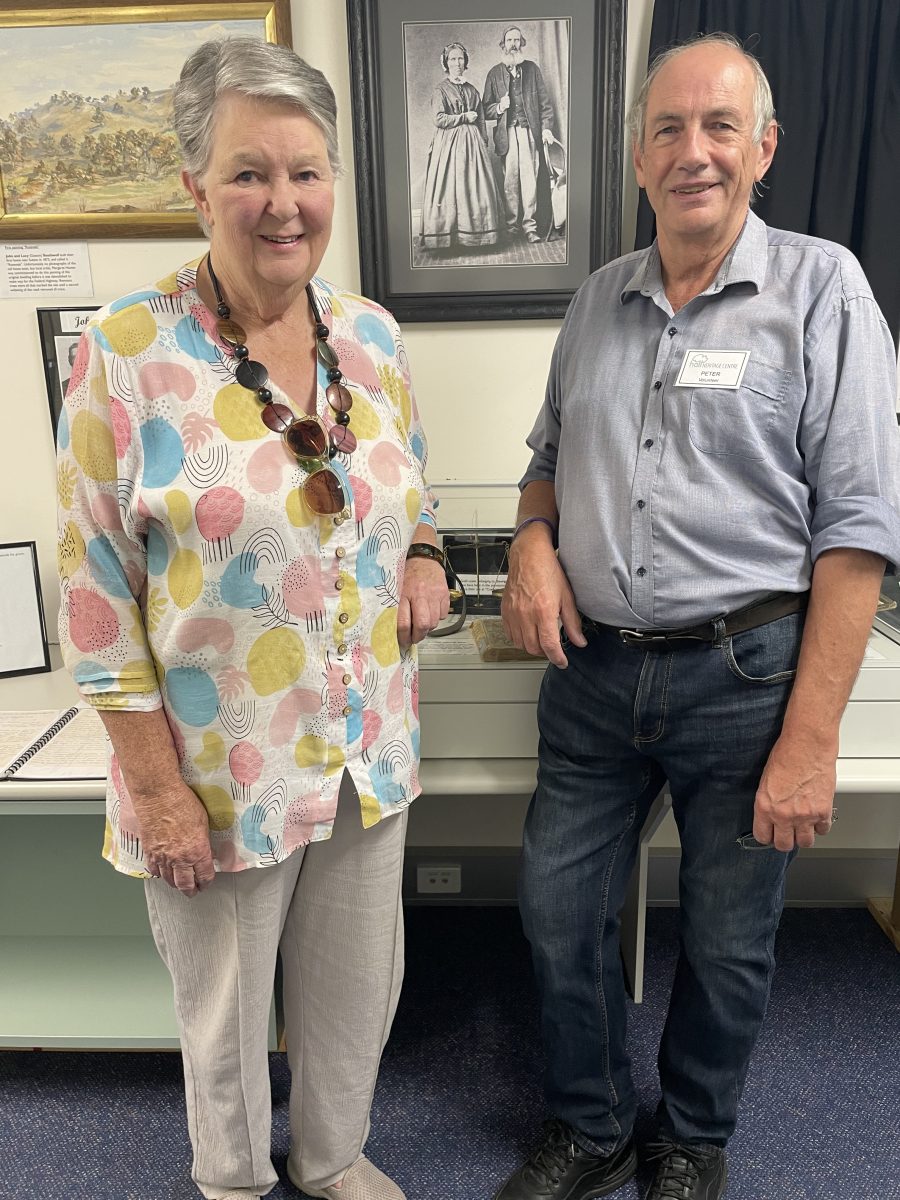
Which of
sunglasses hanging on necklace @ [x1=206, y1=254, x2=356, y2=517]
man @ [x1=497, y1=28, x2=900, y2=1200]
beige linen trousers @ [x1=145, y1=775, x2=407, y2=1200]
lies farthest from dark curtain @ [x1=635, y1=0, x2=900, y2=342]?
beige linen trousers @ [x1=145, y1=775, x2=407, y2=1200]

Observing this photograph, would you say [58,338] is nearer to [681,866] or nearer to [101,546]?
[101,546]

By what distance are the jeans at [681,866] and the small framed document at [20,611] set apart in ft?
4.05

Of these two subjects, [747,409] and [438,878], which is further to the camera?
[438,878]

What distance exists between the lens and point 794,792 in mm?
1251

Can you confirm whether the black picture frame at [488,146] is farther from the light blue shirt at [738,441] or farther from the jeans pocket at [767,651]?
the jeans pocket at [767,651]

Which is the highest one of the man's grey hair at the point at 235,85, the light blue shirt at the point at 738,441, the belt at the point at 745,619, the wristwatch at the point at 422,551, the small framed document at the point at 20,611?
the man's grey hair at the point at 235,85

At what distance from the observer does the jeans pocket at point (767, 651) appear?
1.27 m

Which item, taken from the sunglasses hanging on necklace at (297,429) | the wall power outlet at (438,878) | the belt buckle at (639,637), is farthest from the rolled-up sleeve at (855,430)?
the wall power outlet at (438,878)

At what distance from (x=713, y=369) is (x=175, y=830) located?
923mm

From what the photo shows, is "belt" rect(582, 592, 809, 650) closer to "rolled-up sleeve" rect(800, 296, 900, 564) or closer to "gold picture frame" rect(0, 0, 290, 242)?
"rolled-up sleeve" rect(800, 296, 900, 564)

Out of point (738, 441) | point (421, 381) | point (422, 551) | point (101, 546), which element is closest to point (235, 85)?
point (101, 546)

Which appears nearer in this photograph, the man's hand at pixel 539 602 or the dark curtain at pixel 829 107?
the man's hand at pixel 539 602

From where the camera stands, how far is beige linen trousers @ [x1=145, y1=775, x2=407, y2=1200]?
1.29m

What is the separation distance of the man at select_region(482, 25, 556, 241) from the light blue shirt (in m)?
0.67
